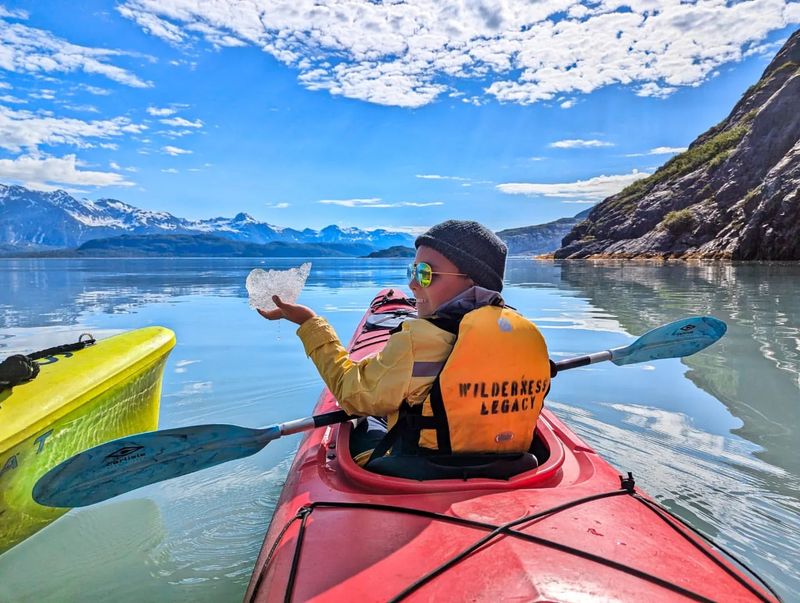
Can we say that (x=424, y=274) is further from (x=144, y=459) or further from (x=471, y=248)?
(x=144, y=459)

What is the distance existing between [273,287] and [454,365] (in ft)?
3.68

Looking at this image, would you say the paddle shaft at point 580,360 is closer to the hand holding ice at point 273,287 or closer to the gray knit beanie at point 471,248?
the gray knit beanie at point 471,248

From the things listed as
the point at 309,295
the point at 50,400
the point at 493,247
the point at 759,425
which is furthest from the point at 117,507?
the point at 309,295

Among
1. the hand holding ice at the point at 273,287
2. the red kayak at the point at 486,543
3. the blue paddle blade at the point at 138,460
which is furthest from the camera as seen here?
the hand holding ice at the point at 273,287

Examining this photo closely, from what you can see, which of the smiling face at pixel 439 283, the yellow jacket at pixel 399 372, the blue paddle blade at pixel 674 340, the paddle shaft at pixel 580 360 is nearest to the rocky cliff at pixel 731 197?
the blue paddle blade at pixel 674 340

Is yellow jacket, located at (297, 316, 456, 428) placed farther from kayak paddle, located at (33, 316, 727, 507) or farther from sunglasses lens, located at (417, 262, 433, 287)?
kayak paddle, located at (33, 316, 727, 507)

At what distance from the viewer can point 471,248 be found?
8.37ft

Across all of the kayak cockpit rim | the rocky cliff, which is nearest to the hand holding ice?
the kayak cockpit rim

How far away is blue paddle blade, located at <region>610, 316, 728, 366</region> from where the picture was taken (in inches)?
171

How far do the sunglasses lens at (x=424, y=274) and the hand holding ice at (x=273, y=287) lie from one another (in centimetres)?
60

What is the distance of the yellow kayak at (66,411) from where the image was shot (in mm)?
2811

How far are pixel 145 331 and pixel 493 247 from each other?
3.63m

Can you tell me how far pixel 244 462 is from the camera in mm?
4734

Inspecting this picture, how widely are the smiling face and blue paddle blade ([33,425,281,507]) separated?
116 cm
